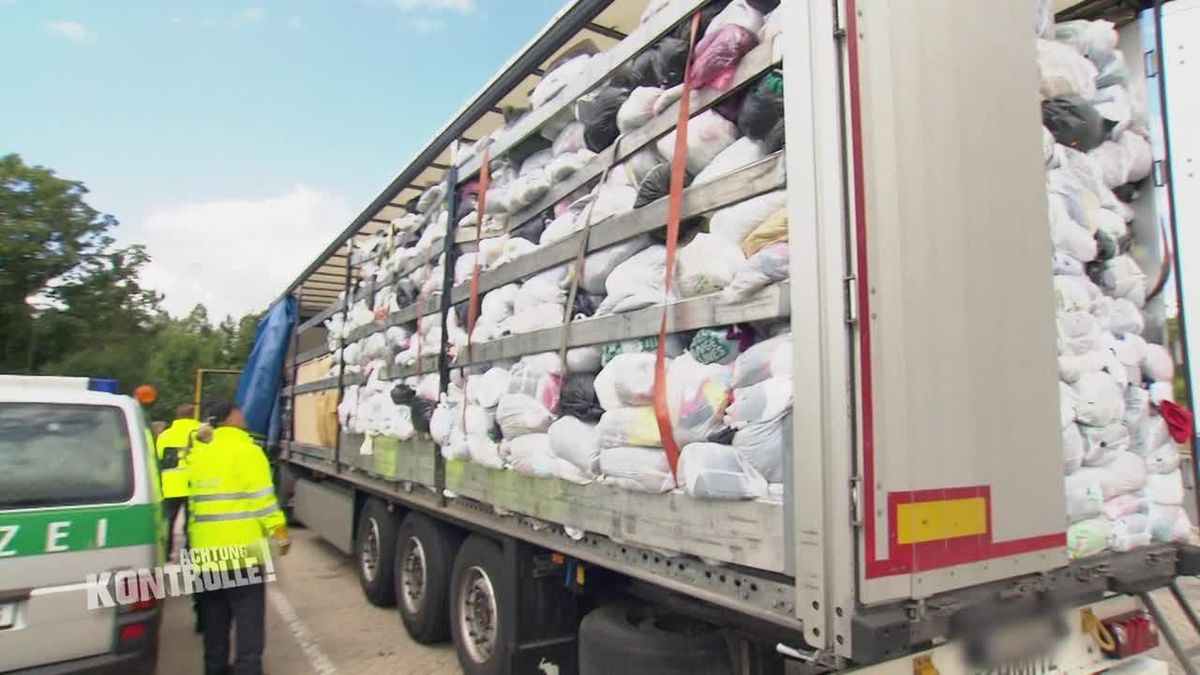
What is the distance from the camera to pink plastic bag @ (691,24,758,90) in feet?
7.66

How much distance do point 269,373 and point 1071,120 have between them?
9.03 metres

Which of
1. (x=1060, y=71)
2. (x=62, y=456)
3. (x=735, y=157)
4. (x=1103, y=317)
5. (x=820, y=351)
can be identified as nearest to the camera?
(x=820, y=351)

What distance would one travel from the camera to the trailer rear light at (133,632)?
127 inches

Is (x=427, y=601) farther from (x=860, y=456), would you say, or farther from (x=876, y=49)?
(x=876, y=49)

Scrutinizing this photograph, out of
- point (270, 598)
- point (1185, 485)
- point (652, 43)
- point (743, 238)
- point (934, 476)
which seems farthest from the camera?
point (270, 598)

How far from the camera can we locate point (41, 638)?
3049 mm

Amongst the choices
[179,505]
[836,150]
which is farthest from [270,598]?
[836,150]

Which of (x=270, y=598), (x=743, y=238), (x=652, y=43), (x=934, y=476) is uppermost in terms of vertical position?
(x=652, y=43)

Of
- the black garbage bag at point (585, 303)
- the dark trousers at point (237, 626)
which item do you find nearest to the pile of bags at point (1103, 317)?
the black garbage bag at point (585, 303)

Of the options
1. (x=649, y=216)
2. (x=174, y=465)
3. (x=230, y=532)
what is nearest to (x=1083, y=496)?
(x=649, y=216)

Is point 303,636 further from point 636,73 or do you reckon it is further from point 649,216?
point 636,73

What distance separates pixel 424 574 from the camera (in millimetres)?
4660

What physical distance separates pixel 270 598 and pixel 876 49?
6277 mm

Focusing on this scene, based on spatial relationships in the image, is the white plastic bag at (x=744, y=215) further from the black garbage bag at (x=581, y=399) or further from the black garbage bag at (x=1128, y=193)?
the black garbage bag at (x=1128, y=193)
